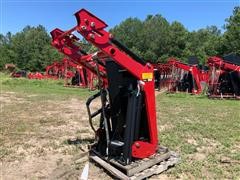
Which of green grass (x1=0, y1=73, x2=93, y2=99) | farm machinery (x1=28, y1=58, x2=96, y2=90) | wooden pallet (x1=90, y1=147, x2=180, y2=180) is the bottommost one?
wooden pallet (x1=90, y1=147, x2=180, y2=180)

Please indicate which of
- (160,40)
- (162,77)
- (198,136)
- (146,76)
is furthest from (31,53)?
(146,76)

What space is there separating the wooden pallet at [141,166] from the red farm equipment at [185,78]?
1376 centimetres

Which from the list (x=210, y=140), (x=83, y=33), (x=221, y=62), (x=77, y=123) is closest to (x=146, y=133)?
(x=83, y=33)

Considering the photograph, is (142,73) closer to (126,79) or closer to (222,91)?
(126,79)

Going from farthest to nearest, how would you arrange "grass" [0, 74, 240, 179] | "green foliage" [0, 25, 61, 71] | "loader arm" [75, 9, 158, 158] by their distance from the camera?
"green foliage" [0, 25, 61, 71]
"grass" [0, 74, 240, 179]
"loader arm" [75, 9, 158, 158]

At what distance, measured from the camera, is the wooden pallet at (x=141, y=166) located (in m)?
4.73

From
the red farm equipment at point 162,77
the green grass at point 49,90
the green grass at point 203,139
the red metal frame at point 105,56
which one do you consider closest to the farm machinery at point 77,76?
the green grass at point 49,90

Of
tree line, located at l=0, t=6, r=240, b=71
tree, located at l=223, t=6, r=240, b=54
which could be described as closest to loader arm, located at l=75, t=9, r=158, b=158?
tree, located at l=223, t=6, r=240, b=54

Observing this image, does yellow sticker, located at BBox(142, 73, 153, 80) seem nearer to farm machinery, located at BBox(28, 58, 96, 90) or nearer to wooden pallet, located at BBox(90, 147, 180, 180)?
wooden pallet, located at BBox(90, 147, 180, 180)

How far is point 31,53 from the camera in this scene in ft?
202

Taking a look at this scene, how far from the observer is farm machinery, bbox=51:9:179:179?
4.75 m

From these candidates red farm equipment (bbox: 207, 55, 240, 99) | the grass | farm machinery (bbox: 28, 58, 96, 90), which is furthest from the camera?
farm machinery (bbox: 28, 58, 96, 90)

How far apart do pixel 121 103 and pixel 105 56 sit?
28.4 inches

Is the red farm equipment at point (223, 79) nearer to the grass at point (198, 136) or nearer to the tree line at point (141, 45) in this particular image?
the grass at point (198, 136)
